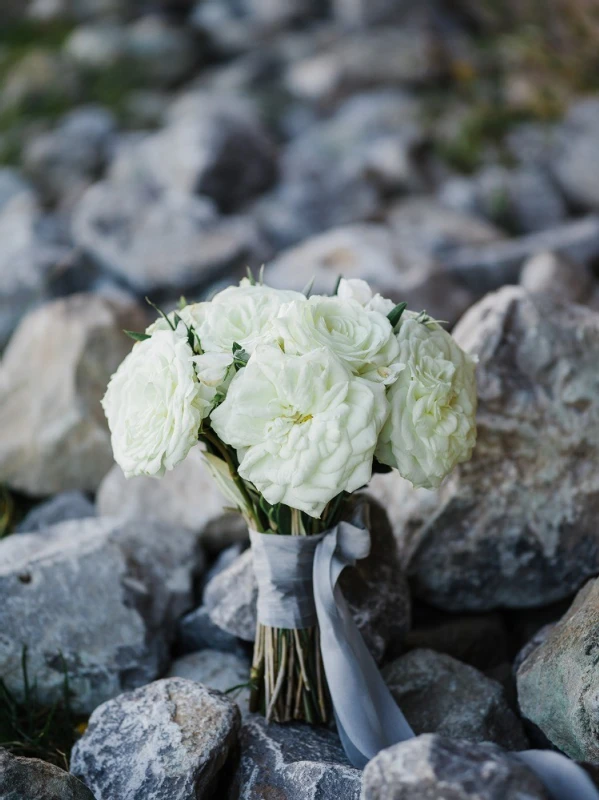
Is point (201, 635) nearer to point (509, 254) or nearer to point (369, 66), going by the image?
point (509, 254)

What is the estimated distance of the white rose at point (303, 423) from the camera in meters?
1.24

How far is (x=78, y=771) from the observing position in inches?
59.7

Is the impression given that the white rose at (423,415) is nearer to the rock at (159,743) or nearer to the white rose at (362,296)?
the white rose at (362,296)

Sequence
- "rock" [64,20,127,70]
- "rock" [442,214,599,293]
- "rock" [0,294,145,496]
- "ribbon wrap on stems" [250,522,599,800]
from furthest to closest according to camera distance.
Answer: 1. "rock" [64,20,127,70]
2. "rock" [442,214,599,293]
3. "rock" [0,294,145,496]
4. "ribbon wrap on stems" [250,522,599,800]

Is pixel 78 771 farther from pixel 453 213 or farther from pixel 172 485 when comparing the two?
pixel 453 213

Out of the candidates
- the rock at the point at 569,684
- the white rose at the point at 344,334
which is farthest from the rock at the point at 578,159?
the white rose at the point at 344,334

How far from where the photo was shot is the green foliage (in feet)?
5.79

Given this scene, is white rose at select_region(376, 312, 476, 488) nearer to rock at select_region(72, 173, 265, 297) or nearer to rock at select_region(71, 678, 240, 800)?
rock at select_region(71, 678, 240, 800)

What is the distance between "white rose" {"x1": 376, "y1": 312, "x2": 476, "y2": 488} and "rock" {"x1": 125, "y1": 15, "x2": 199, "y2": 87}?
5408 millimetres

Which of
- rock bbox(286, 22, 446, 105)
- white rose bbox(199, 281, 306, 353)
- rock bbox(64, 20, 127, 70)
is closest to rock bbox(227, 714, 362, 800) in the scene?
white rose bbox(199, 281, 306, 353)

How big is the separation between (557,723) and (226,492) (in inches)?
29.2

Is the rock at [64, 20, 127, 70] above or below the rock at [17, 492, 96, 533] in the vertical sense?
above

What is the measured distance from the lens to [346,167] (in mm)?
4699

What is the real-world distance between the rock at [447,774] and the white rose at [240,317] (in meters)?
0.65
